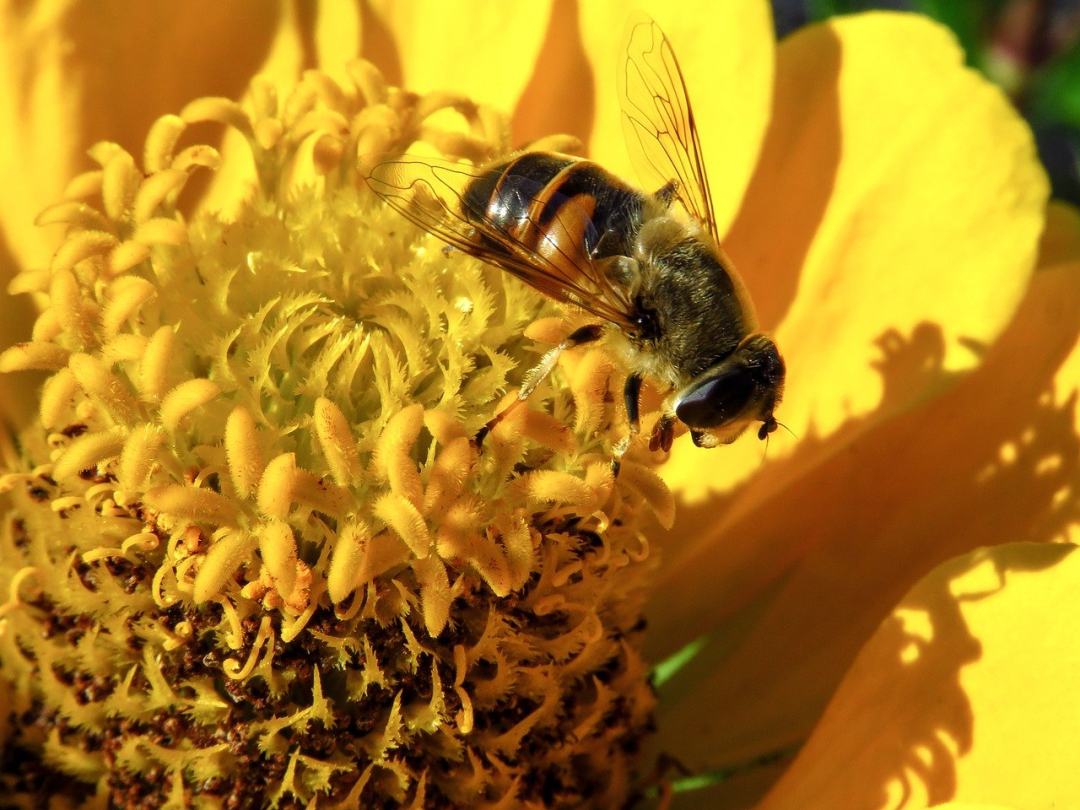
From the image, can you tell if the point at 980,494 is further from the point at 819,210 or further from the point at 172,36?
the point at 172,36

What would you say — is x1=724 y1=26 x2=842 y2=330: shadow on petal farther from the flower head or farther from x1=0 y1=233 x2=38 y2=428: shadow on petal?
x1=0 y1=233 x2=38 y2=428: shadow on petal

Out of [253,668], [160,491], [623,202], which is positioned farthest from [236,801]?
[623,202]

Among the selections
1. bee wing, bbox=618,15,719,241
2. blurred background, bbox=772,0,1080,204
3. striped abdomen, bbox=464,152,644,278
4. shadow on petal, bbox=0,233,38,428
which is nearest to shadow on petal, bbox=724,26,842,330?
bee wing, bbox=618,15,719,241

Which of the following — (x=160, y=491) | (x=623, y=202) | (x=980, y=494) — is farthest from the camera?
(x=980, y=494)

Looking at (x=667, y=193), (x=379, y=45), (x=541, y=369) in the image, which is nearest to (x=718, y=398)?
(x=541, y=369)

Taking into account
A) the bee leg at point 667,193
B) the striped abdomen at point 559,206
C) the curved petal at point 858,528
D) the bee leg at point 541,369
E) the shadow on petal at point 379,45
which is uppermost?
the shadow on petal at point 379,45

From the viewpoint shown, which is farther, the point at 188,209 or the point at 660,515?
the point at 188,209

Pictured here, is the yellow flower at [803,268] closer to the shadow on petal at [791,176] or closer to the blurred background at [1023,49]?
the shadow on petal at [791,176]

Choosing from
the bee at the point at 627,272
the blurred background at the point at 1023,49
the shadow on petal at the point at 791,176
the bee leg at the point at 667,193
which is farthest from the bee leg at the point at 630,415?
the blurred background at the point at 1023,49

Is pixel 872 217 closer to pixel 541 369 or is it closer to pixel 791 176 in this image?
pixel 791 176
